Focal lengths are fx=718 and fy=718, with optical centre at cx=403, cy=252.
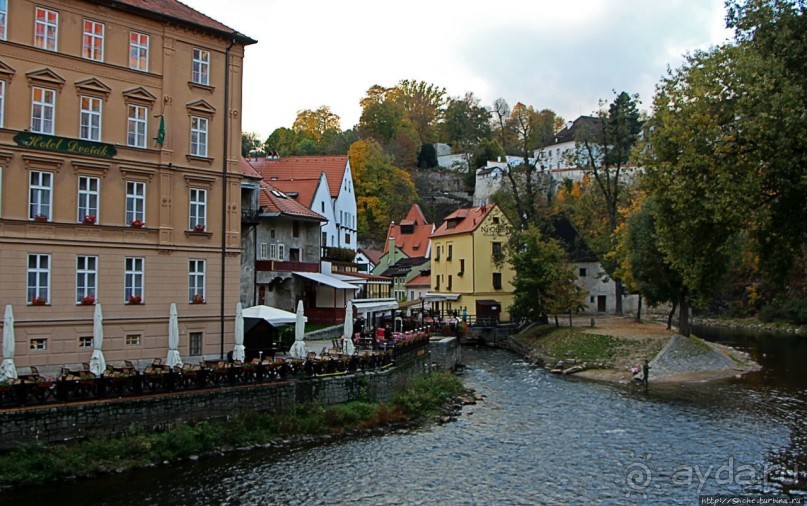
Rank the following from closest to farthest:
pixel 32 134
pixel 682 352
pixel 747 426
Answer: pixel 32 134 → pixel 747 426 → pixel 682 352

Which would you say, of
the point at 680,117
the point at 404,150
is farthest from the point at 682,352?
the point at 404,150

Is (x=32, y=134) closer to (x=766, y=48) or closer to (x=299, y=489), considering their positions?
(x=299, y=489)

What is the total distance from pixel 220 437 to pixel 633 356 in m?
26.3

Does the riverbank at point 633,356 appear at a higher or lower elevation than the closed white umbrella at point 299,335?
lower

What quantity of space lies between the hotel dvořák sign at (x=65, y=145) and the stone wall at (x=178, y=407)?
9.58 meters

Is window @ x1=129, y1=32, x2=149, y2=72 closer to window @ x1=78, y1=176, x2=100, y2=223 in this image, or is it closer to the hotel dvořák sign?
the hotel dvořák sign

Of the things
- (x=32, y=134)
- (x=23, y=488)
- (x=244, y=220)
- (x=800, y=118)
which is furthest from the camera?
(x=244, y=220)

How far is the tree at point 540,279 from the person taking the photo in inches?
2030

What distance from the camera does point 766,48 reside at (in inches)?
877

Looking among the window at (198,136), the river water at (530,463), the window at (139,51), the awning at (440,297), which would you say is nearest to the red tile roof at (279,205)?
the window at (198,136)

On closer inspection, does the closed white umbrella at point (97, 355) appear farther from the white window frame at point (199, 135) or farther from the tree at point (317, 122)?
the tree at point (317, 122)

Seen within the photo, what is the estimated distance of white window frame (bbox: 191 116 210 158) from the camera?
1117 inches

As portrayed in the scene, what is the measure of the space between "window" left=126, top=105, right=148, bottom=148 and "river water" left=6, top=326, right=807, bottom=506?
41.0ft

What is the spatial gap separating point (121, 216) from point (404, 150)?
80.2 meters
